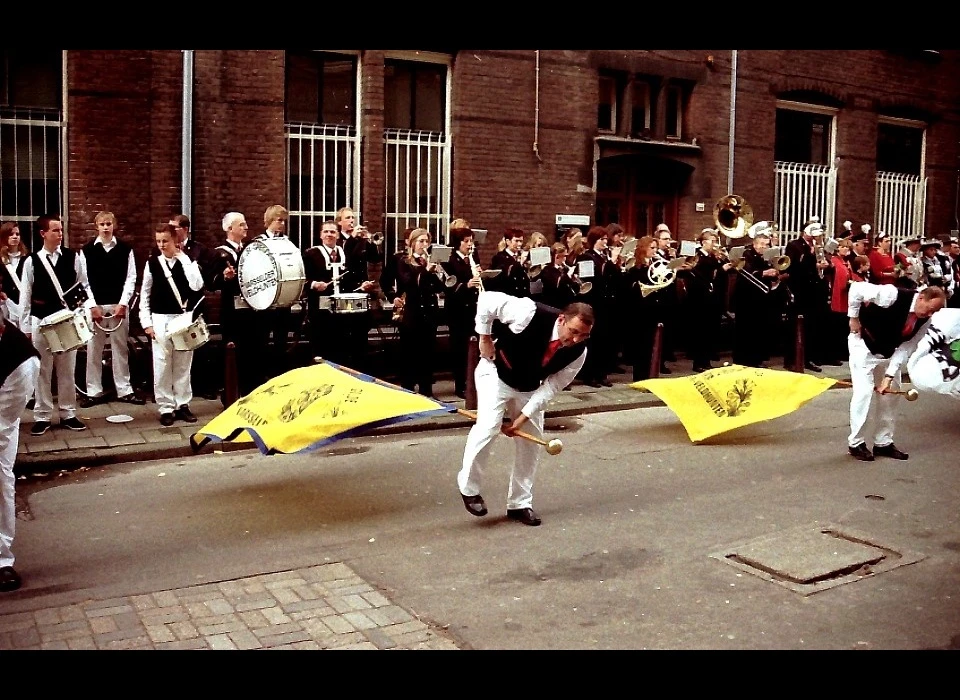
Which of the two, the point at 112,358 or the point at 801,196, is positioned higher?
the point at 801,196

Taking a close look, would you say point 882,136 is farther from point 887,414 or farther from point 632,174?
point 887,414

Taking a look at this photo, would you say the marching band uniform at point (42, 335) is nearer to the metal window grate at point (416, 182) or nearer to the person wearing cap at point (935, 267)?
the metal window grate at point (416, 182)

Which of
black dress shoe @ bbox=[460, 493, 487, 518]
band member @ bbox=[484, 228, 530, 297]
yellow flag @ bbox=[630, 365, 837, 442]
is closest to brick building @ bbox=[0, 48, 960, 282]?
band member @ bbox=[484, 228, 530, 297]

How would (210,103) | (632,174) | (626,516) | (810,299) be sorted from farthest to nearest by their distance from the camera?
1. (632,174)
2. (810,299)
3. (210,103)
4. (626,516)

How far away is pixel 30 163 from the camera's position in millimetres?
12625

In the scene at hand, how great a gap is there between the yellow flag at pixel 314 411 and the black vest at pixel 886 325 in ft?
13.7

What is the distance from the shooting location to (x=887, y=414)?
9.92 meters

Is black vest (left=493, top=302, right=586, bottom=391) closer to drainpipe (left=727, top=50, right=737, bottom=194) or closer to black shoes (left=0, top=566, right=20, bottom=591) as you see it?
black shoes (left=0, top=566, right=20, bottom=591)

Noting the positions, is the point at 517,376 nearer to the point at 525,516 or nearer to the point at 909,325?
the point at 525,516

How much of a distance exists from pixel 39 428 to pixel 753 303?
9.75 metres

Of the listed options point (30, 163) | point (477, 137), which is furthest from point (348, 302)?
point (477, 137)

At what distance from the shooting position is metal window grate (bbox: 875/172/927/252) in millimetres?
22125

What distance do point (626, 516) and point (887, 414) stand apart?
3452 mm
